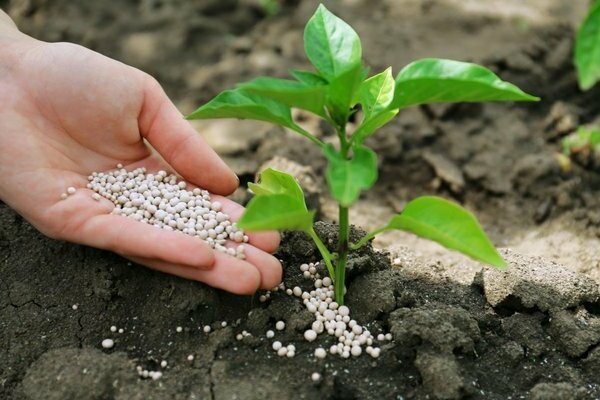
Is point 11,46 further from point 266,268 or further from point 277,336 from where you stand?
point 277,336

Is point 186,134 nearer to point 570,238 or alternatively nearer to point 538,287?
point 538,287

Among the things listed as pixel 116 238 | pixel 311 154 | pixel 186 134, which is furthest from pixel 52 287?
pixel 311 154

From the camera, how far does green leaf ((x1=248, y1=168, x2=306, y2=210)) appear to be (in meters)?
1.96

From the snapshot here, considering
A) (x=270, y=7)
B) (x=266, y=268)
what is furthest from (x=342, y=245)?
(x=270, y=7)

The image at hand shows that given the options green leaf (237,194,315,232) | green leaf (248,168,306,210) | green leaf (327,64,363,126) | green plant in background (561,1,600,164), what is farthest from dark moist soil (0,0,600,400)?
green plant in background (561,1,600,164)

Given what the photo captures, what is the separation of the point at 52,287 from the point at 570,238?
2016 mm

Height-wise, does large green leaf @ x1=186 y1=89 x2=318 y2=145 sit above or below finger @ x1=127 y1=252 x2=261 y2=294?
above

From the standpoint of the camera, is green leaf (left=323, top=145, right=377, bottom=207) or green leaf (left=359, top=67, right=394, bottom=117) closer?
green leaf (left=323, top=145, right=377, bottom=207)

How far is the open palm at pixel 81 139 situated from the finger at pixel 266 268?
5 cm

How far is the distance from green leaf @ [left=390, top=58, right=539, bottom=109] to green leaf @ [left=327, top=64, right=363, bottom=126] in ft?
0.36

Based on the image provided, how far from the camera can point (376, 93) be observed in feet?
6.28

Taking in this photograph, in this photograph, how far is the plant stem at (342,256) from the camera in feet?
5.96

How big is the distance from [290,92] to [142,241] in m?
0.72

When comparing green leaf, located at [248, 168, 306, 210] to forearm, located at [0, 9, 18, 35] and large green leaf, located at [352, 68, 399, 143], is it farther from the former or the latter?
forearm, located at [0, 9, 18, 35]
